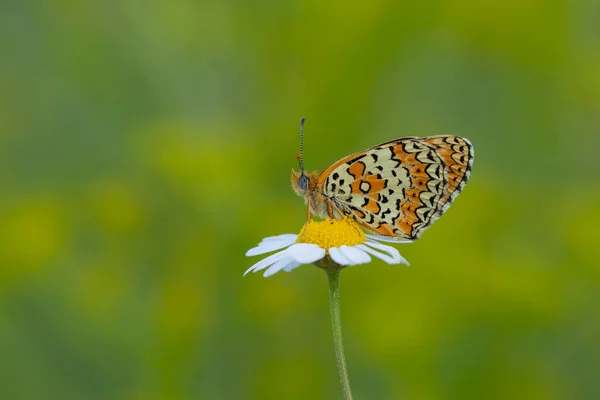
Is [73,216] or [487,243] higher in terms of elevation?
[73,216]

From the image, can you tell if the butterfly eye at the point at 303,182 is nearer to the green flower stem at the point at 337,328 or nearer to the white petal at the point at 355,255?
the white petal at the point at 355,255

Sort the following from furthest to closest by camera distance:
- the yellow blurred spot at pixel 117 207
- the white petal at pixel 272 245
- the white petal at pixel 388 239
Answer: the yellow blurred spot at pixel 117 207 < the white petal at pixel 388 239 < the white petal at pixel 272 245

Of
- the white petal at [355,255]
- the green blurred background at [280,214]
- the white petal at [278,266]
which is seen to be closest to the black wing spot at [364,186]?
the white petal at [355,255]

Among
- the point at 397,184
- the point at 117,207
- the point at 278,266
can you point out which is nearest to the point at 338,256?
the point at 278,266

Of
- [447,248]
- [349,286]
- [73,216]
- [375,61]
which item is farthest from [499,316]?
[73,216]

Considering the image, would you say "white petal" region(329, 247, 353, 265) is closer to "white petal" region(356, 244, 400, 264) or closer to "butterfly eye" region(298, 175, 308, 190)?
"white petal" region(356, 244, 400, 264)

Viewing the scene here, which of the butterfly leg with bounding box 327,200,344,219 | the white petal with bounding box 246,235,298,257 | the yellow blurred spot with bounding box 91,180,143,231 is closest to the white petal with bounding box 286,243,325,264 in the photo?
the white petal with bounding box 246,235,298,257

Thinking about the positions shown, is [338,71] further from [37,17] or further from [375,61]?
[37,17]

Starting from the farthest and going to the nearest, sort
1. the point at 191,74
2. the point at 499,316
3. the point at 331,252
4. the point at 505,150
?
the point at 505,150 → the point at 191,74 → the point at 499,316 → the point at 331,252
